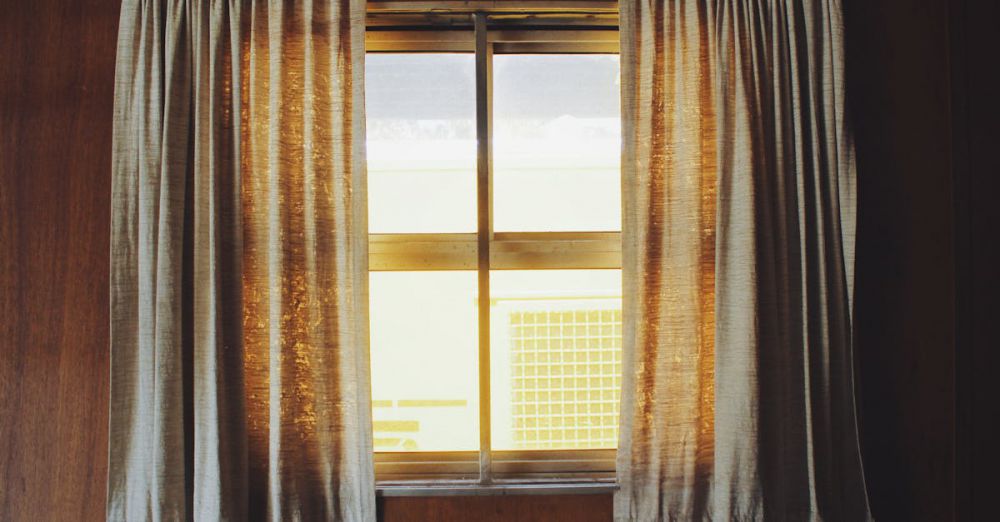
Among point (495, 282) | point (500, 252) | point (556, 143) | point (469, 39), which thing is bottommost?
point (495, 282)

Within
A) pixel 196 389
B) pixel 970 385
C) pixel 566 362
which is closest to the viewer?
pixel 196 389

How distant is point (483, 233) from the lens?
173cm

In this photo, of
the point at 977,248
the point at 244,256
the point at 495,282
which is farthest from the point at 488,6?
the point at 977,248

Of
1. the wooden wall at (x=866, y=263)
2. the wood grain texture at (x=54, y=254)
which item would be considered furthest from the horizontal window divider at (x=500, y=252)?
the wood grain texture at (x=54, y=254)

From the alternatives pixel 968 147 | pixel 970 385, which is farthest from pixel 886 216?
pixel 970 385

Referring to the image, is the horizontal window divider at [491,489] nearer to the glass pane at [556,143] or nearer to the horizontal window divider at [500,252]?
the horizontal window divider at [500,252]

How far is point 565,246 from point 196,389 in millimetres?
1219

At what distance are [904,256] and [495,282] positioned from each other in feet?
4.35

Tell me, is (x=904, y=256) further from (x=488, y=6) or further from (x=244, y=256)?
(x=244, y=256)

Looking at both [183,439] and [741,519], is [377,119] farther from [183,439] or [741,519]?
[741,519]

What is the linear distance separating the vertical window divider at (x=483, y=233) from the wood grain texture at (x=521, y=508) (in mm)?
80

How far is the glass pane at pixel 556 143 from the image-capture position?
1812 mm

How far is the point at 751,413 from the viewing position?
1.56 m

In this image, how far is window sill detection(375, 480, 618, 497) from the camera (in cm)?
167
